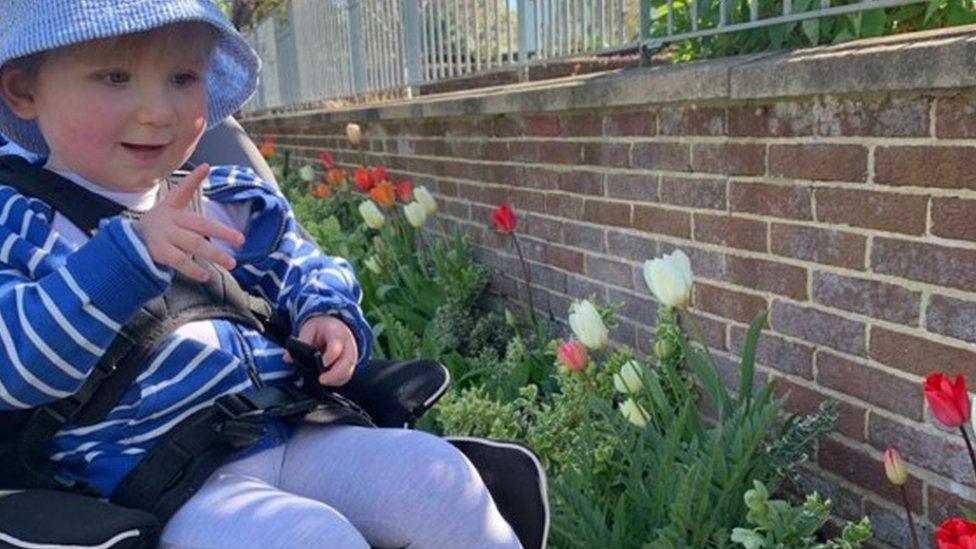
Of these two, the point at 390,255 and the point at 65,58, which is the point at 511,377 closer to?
the point at 390,255

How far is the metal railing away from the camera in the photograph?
260 cm

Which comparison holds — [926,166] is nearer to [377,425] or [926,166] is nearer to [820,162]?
[820,162]

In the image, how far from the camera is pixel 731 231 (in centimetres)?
232

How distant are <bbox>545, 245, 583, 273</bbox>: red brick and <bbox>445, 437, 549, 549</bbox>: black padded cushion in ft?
4.83

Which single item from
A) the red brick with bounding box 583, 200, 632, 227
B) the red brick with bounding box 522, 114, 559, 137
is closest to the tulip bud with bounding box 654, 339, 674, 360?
the red brick with bounding box 583, 200, 632, 227

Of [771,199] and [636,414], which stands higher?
[771,199]

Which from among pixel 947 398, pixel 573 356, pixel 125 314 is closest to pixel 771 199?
pixel 573 356

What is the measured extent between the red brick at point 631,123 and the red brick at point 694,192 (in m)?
0.14

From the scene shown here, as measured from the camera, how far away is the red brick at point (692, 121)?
232cm

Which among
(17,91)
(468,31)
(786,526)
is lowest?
(786,526)

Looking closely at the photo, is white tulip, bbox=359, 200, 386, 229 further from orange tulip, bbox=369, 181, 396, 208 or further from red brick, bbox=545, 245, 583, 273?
red brick, bbox=545, 245, 583, 273

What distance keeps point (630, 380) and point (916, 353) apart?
59 centimetres

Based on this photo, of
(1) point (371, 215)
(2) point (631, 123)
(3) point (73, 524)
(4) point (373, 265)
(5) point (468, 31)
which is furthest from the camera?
(5) point (468, 31)

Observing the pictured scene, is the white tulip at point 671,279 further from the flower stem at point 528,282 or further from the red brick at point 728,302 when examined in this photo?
the flower stem at point 528,282
